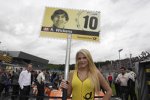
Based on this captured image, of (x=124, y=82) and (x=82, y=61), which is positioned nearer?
(x=82, y=61)

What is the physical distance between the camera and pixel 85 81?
3922 millimetres

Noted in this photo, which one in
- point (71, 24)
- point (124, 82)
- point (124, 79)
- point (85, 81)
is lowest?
point (85, 81)

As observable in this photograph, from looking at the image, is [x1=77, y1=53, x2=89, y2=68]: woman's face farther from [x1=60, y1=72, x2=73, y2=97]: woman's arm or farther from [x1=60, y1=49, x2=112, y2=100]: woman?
[x1=60, y1=72, x2=73, y2=97]: woman's arm

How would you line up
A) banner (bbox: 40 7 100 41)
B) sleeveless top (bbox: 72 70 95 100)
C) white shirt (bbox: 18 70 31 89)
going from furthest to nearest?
white shirt (bbox: 18 70 31 89)
banner (bbox: 40 7 100 41)
sleeveless top (bbox: 72 70 95 100)

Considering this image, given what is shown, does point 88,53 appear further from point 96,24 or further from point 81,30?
point 96,24

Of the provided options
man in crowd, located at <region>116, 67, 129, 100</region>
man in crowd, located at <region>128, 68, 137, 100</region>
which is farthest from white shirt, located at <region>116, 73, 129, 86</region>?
man in crowd, located at <region>128, 68, 137, 100</region>

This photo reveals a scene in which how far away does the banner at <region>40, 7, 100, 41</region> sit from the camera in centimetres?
609

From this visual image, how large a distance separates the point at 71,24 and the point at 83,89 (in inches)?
95.7

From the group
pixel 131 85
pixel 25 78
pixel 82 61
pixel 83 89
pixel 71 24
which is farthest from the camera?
pixel 131 85

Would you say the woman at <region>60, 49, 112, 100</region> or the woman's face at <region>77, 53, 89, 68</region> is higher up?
the woman's face at <region>77, 53, 89, 68</region>

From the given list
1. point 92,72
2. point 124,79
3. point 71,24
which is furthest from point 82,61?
point 124,79

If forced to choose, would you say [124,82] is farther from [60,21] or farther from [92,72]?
[92,72]

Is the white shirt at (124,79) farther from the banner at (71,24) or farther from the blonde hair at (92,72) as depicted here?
the blonde hair at (92,72)

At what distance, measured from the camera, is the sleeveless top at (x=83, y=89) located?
3.90m
